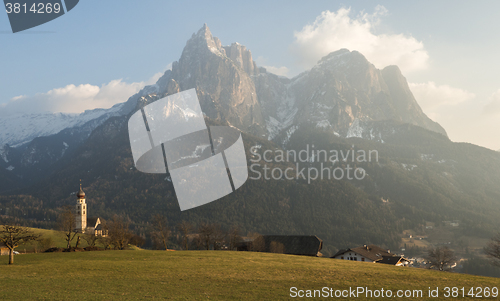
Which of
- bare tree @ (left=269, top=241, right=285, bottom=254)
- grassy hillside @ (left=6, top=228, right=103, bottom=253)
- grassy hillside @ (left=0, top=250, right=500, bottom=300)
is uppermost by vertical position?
grassy hillside @ (left=0, top=250, right=500, bottom=300)

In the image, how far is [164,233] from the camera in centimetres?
8369

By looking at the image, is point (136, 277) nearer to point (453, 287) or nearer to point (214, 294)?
point (214, 294)

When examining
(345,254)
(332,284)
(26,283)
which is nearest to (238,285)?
(332,284)

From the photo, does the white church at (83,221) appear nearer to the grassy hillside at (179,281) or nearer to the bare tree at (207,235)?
the bare tree at (207,235)

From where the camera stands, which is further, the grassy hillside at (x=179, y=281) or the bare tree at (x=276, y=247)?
the bare tree at (x=276, y=247)

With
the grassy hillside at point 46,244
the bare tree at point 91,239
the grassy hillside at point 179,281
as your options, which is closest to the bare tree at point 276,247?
the bare tree at point 91,239

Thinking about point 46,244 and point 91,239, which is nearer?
point 46,244

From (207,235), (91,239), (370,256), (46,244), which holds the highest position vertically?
(207,235)

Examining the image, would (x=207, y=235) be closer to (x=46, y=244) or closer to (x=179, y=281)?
(x=46, y=244)

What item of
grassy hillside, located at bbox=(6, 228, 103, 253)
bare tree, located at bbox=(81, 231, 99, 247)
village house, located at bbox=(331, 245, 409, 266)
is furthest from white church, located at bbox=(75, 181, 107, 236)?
village house, located at bbox=(331, 245, 409, 266)

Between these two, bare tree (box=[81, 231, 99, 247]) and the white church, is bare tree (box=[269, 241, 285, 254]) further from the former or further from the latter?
the white church

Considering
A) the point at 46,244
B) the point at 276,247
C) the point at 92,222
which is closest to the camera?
the point at 46,244

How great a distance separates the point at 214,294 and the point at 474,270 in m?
191

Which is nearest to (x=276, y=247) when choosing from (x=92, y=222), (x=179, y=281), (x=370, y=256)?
(x=370, y=256)
